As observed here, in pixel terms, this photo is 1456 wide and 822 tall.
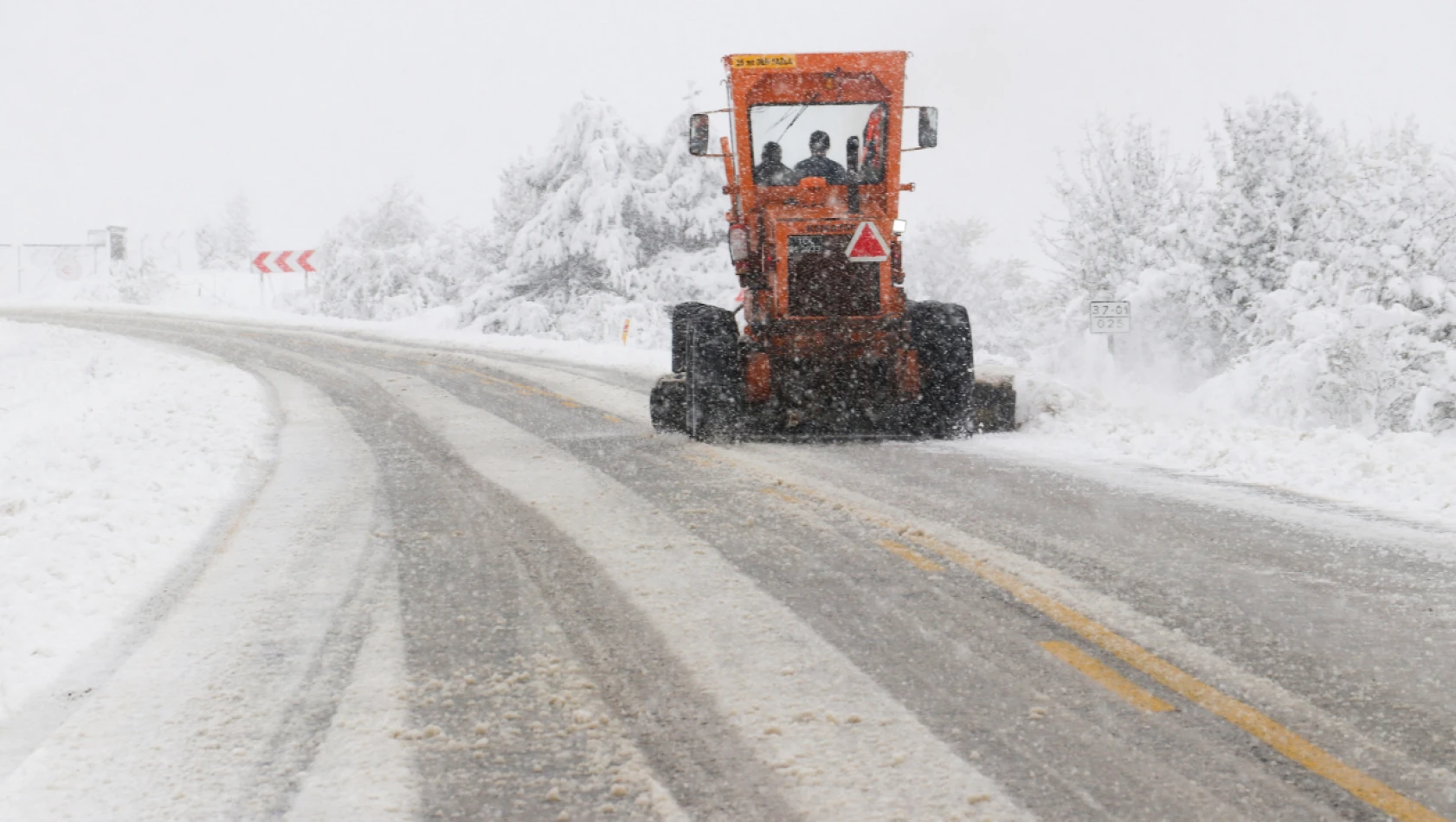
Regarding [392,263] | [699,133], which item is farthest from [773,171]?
[392,263]

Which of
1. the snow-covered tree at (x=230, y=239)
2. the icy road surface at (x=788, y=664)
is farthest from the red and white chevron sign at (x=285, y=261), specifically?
the snow-covered tree at (x=230, y=239)

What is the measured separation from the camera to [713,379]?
31.7ft

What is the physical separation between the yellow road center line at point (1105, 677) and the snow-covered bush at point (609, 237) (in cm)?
2517

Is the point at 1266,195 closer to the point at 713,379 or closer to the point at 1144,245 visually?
the point at 1144,245

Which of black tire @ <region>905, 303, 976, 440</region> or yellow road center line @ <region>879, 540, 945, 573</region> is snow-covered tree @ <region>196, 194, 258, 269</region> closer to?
black tire @ <region>905, 303, 976, 440</region>

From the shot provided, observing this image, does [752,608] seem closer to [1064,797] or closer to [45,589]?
[1064,797]

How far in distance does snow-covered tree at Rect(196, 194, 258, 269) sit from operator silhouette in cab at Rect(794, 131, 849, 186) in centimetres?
9693

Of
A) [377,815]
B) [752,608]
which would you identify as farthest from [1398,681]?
[377,815]

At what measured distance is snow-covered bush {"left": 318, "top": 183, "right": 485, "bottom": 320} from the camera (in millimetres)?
39000

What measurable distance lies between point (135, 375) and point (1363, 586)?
1631cm

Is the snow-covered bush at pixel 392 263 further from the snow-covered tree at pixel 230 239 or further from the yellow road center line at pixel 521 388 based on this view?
the snow-covered tree at pixel 230 239

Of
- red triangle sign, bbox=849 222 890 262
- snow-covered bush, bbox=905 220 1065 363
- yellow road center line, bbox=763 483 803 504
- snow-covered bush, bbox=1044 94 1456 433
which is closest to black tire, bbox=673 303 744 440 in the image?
red triangle sign, bbox=849 222 890 262

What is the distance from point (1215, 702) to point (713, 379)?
6445mm

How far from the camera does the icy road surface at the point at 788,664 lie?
3014 mm
